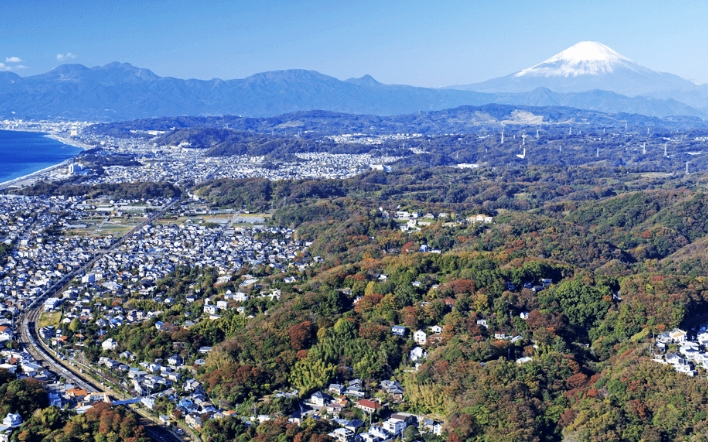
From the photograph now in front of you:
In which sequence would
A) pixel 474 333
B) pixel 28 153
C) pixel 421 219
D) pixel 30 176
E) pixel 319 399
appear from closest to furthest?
1. pixel 319 399
2. pixel 474 333
3. pixel 421 219
4. pixel 30 176
5. pixel 28 153

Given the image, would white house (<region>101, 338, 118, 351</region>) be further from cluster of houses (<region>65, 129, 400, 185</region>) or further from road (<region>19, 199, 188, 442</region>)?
cluster of houses (<region>65, 129, 400, 185</region>)

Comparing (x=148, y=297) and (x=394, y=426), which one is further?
(x=148, y=297)

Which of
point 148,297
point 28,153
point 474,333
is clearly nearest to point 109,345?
point 148,297

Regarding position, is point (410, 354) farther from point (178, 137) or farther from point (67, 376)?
point (178, 137)

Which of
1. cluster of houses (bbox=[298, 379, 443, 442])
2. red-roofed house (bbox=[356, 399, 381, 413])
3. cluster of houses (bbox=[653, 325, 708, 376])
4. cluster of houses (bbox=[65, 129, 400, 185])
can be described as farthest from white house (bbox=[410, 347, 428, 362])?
cluster of houses (bbox=[65, 129, 400, 185])

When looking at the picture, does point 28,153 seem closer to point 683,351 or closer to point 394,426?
point 394,426

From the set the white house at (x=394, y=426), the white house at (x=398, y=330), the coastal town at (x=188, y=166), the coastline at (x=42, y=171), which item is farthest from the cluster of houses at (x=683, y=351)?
the coastline at (x=42, y=171)

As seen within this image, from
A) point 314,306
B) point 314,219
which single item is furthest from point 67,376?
point 314,219

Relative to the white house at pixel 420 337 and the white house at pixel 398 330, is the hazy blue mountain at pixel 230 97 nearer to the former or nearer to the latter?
the white house at pixel 398 330
